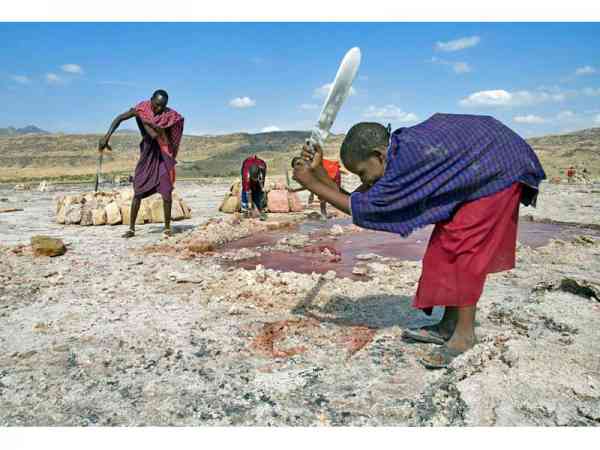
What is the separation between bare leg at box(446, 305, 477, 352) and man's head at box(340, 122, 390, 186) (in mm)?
797

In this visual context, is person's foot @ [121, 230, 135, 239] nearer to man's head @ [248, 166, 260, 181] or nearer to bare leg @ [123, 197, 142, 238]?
bare leg @ [123, 197, 142, 238]

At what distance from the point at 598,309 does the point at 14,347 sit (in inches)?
133

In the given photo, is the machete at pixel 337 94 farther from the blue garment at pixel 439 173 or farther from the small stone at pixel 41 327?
the small stone at pixel 41 327

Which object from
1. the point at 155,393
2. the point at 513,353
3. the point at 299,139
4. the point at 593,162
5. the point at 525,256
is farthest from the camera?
the point at 299,139

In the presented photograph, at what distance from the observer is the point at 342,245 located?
566cm

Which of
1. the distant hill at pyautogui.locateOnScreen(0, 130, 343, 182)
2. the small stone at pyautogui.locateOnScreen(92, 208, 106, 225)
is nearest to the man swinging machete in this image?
the small stone at pyautogui.locateOnScreen(92, 208, 106, 225)

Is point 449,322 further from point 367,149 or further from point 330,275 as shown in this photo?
→ point 330,275

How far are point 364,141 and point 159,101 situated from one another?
408 cm

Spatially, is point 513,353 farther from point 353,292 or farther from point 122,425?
point 122,425

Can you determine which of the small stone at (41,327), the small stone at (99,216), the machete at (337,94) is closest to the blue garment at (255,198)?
the small stone at (99,216)

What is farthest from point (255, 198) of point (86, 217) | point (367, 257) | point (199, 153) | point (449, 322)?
point (199, 153)

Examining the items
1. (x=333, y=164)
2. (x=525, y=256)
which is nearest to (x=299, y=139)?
(x=333, y=164)

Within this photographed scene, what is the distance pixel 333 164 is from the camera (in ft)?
30.5

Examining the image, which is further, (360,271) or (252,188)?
Answer: (252,188)
